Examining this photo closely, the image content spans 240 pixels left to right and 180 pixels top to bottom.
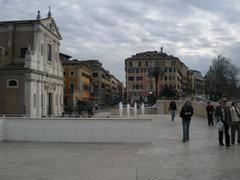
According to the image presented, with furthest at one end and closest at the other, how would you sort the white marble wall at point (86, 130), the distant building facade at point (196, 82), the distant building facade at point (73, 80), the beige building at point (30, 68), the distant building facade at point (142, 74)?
the distant building facade at point (196, 82)
the distant building facade at point (142, 74)
the distant building facade at point (73, 80)
the beige building at point (30, 68)
the white marble wall at point (86, 130)

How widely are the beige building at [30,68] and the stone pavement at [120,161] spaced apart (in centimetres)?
3867

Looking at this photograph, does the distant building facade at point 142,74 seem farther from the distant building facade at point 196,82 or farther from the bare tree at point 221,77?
the distant building facade at point 196,82

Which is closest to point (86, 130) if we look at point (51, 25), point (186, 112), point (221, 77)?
point (186, 112)

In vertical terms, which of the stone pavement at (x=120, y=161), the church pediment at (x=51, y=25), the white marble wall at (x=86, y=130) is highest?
the church pediment at (x=51, y=25)

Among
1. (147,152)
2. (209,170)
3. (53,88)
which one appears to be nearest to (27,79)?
(53,88)

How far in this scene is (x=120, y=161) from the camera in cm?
958

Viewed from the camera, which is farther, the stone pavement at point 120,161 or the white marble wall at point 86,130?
the white marble wall at point 86,130

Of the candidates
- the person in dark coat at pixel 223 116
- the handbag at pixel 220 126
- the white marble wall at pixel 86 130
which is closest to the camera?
the handbag at pixel 220 126

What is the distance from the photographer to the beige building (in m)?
50.9

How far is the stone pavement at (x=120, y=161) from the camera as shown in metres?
7.79

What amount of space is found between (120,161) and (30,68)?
43.8 meters

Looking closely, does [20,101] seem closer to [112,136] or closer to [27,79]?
[27,79]

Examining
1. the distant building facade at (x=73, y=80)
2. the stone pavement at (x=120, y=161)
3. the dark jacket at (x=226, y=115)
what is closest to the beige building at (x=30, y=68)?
the distant building facade at (x=73, y=80)

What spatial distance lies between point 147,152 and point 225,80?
61.6 metres
